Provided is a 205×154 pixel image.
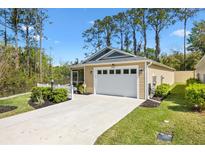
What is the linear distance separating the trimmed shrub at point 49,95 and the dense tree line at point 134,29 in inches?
792

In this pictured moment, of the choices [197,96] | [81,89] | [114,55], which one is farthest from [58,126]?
[114,55]

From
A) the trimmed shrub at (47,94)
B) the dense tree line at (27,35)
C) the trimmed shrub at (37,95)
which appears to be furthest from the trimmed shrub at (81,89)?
the dense tree line at (27,35)

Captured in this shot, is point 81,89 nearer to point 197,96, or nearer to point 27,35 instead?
point 197,96

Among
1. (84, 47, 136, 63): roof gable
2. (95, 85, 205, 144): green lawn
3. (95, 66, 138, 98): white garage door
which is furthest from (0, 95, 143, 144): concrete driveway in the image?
(84, 47, 136, 63): roof gable

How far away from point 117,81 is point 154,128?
7015mm

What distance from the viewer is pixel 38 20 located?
22406mm

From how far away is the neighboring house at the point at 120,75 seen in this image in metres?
10.9

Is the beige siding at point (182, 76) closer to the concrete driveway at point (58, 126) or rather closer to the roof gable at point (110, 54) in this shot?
the roof gable at point (110, 54)

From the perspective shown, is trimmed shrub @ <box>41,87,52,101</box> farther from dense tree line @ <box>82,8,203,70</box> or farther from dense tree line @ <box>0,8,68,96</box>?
dense tree line @ <box>82,8,203,70</box>

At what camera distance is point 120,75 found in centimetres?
1202

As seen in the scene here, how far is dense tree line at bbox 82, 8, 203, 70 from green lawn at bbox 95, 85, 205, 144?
70.3ft

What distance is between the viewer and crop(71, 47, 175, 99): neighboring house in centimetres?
1092

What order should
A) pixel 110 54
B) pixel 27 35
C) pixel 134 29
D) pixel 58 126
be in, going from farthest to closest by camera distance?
1. pixel 134 29
2. pixel 27 35
3. pixel 110 54
4. pixel 58 126
